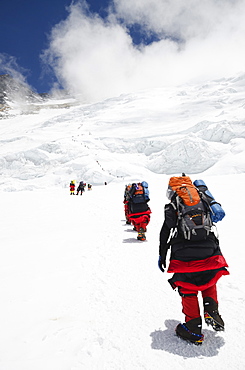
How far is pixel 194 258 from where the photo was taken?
230 centimetres

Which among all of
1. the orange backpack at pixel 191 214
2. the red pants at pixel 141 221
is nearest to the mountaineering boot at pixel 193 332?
the orange backpack at pixel 191 214

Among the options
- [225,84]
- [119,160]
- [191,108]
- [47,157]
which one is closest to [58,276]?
[119,160]

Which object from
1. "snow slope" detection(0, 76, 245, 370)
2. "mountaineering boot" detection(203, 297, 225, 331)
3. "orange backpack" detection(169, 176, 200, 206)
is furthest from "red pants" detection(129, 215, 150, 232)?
"mountaineering boot" detection(203, 297, 225, 331)

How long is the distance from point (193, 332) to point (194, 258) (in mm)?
656

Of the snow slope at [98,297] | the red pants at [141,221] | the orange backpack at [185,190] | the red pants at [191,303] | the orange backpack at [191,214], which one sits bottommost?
the snow slope at [98,297]

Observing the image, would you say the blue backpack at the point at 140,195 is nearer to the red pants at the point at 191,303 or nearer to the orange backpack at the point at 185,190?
the orange backpack at the point at 185,190

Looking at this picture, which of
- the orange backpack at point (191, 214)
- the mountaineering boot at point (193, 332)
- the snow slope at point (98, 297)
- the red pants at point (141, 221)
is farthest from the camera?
the red pants at point (141, 221)

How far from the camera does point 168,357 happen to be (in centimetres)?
203

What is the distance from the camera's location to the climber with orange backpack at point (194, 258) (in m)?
2.25

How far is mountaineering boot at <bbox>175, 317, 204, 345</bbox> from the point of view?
219 cm

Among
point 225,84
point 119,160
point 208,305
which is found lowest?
point 208,305

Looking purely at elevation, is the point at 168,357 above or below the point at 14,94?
below

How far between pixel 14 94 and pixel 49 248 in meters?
214

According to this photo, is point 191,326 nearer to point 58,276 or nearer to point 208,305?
point 208,305
